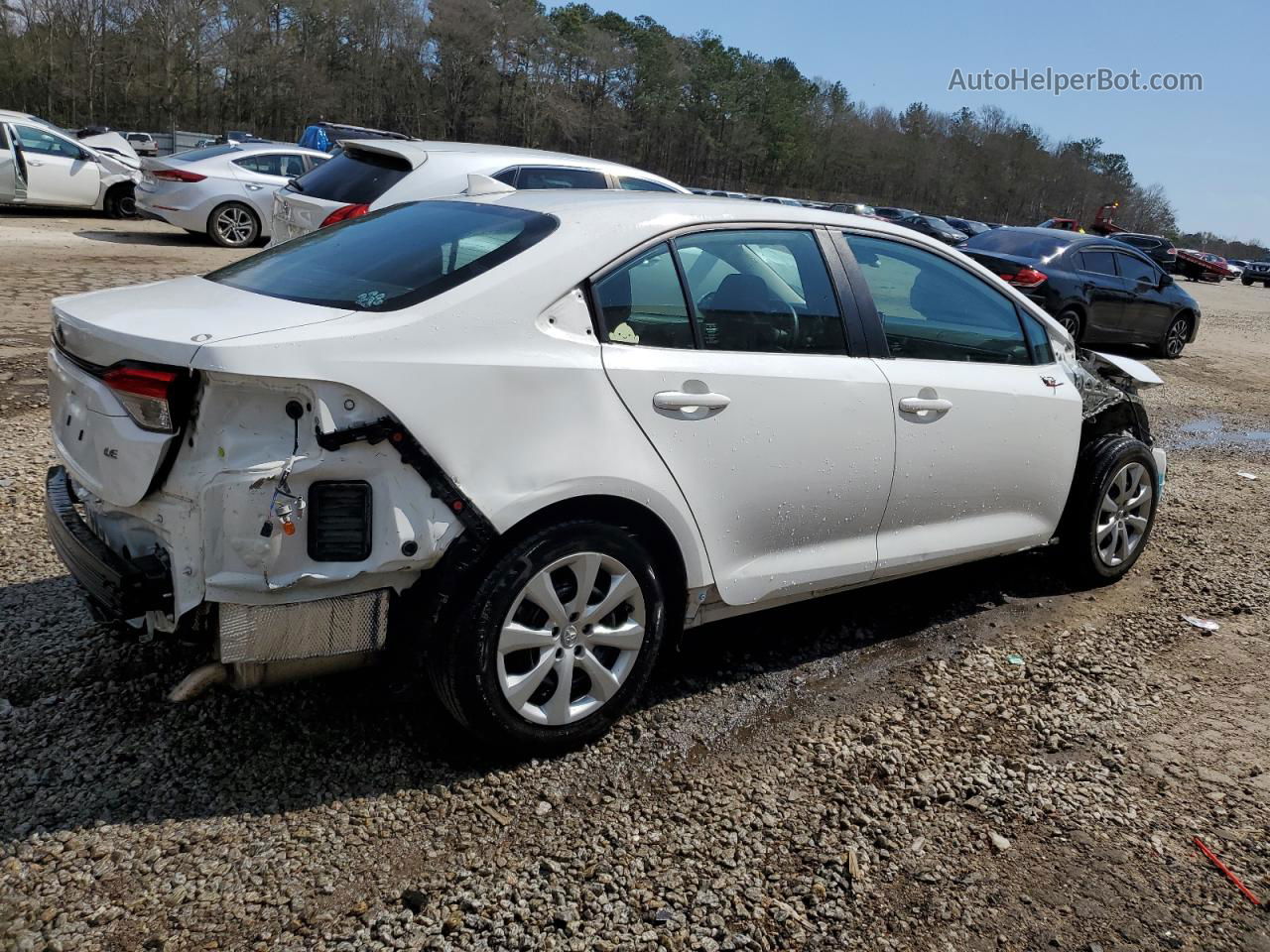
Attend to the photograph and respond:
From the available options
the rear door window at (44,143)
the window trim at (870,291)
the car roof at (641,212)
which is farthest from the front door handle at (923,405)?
the rear door window at (44,143)

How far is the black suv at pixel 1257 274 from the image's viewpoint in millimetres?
48906

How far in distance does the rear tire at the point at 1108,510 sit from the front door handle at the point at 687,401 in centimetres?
237

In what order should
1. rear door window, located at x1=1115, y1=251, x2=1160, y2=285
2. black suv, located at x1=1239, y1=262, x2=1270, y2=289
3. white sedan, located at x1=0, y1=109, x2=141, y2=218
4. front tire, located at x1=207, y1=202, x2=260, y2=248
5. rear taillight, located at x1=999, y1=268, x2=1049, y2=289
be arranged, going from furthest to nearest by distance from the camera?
black suv, located at x1=1239, y1=262, x2=1270, y2=289, white sedan, located at x1=0, y1=109, x2=141, y2=218, front tire, located at x1=207, y1=202, x2=260, y2=248, rear door window, located at x1=1115, y1=251, x2=1160, y2=285, rear taillight, located at x1=999, y1=268, x2=1049, y2=289

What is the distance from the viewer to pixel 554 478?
9.57 ft

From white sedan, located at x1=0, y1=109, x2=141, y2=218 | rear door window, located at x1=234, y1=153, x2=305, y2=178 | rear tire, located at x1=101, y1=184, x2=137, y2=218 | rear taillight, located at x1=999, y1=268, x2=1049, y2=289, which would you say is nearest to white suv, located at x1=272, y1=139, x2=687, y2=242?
rear taillight, located at x1=999, y1=268, x2=1049, y2=289

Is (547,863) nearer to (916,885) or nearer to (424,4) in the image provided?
(916,885)

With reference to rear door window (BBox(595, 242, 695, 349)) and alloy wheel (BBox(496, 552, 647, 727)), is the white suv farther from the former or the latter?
alloy wheel (BBox(496, 552, 647, 727))

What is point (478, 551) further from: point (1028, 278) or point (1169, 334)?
point (1169, 334)

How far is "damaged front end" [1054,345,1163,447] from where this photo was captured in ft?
15.8

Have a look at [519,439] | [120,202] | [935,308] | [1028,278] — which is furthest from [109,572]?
[120,202]

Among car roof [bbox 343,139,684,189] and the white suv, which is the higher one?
car roof [bbox 343,139,684,189]

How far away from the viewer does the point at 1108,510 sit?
4973 millimetres

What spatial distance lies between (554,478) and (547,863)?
1017 millimetres

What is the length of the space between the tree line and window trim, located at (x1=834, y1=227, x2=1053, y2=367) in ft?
178
